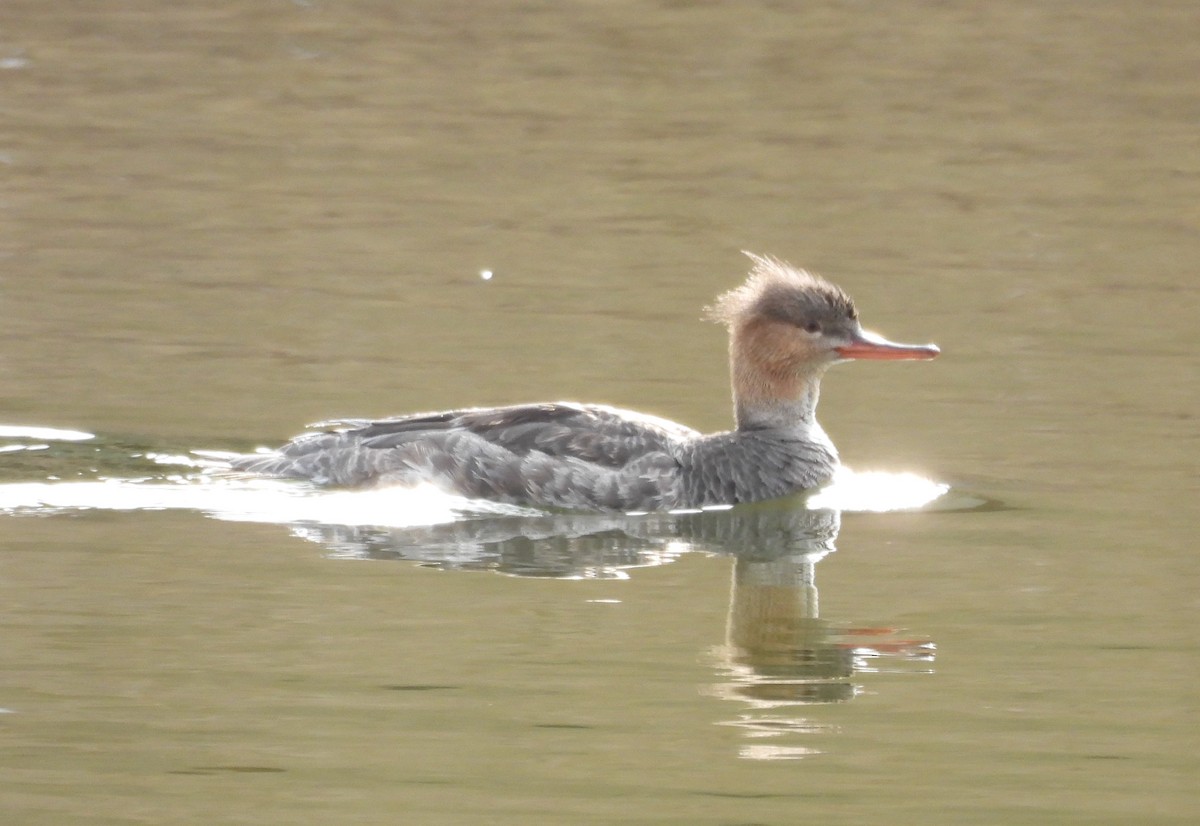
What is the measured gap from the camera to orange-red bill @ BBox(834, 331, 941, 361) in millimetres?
9930

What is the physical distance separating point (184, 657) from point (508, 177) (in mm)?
9296

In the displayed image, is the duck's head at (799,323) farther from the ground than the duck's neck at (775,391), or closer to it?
farther from the ground

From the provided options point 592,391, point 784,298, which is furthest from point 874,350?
point 592,391

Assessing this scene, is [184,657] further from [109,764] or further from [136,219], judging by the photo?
[136,219]

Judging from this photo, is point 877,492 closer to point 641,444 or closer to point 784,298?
point 784,298

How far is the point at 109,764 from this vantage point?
6371 millimetres

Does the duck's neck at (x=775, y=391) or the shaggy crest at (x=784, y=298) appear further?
the duck's neck at (x=775, y=391)

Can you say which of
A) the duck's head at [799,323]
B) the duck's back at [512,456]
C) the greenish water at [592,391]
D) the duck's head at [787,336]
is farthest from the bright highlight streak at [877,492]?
the duck's back at [512,456]

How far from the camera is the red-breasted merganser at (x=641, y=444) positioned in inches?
388

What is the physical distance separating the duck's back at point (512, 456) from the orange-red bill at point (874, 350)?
86 centimetres

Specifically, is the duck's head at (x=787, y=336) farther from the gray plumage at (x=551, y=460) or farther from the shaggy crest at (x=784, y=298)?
the gray plumage at (x=551, y=460)

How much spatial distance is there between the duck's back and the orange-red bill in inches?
33.9

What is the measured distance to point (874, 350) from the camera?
10.1 meters

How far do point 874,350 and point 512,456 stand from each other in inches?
67.7
